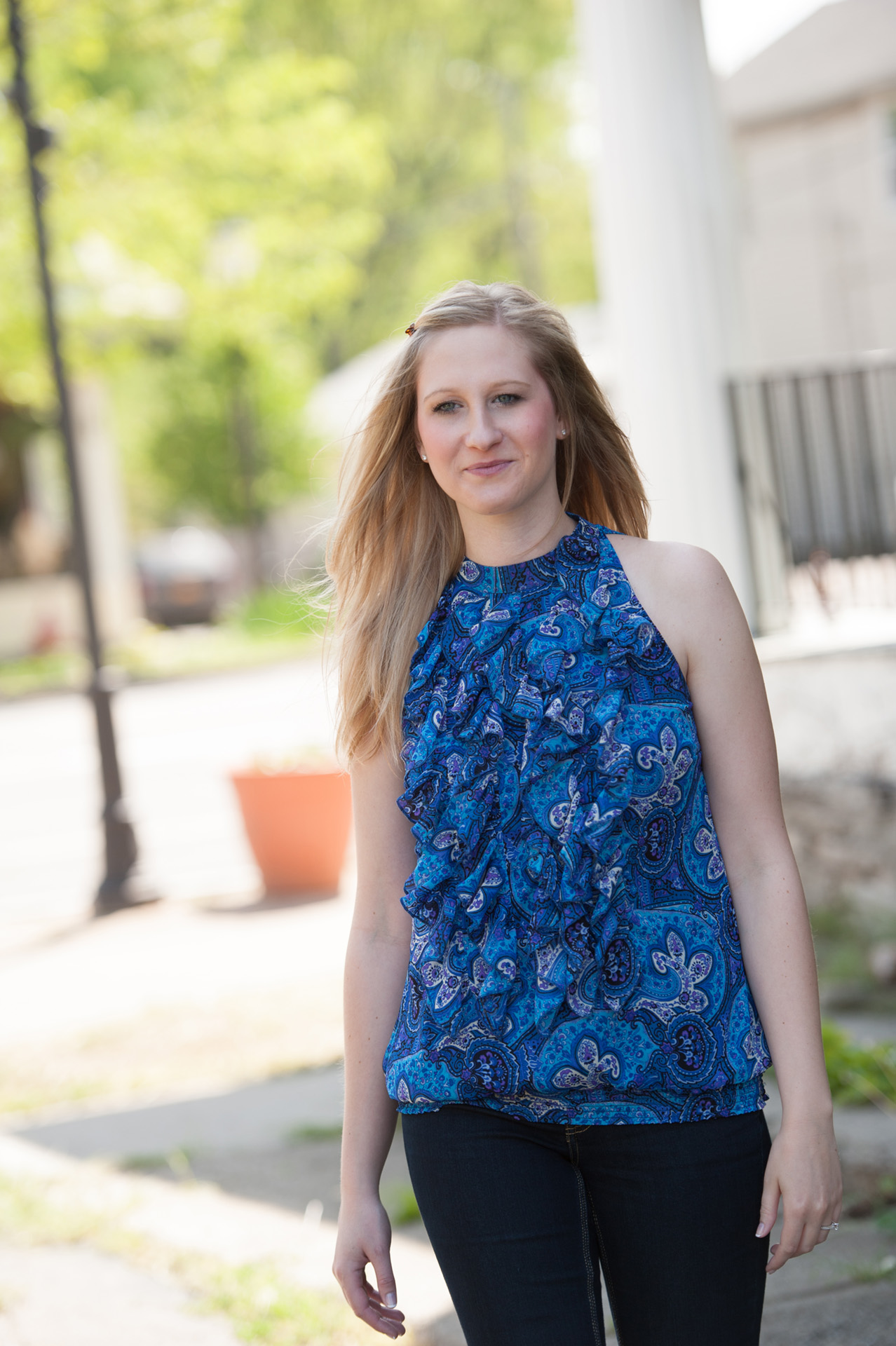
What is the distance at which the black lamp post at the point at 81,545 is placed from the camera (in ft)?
26.7

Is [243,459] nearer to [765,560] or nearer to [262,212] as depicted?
[262,212]

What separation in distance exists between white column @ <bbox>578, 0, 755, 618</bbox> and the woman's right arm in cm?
347

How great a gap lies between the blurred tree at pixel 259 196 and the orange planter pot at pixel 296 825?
447 centimetres

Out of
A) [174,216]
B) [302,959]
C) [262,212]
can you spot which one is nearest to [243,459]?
[262,212]

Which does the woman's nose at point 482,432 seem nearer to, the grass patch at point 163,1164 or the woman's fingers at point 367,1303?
the woman's fingers at point 367,1303

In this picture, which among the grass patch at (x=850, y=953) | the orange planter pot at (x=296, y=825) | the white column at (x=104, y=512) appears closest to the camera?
the grass patch at (x=850, y=953)

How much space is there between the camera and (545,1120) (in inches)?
66.3

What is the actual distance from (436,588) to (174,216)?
13.8m

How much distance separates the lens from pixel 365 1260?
187cm

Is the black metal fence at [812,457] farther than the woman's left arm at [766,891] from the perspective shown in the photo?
Yes

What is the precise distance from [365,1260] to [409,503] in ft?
3.44

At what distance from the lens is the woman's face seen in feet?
6.05

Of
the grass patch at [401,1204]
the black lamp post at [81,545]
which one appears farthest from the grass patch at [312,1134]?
the black lamp post at [81,545]

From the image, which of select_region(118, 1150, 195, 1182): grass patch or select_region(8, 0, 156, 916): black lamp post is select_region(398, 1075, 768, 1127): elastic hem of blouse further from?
select_region(8, 0, 156, 916): black lamp post
